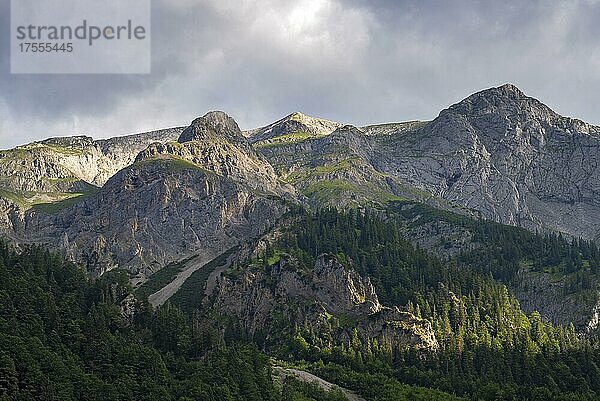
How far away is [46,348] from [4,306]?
1829 centimetres

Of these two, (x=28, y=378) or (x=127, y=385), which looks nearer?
(x=28, y=378)

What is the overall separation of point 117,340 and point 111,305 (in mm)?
24226

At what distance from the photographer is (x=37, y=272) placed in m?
191

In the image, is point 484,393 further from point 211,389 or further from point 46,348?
point 46,348

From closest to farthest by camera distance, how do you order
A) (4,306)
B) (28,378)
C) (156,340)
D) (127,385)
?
1. (28,378)
2. (127,385)
3. (4,306)
4. (156,340)

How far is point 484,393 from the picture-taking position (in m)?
185

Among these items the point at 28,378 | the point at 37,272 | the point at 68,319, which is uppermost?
the point at 37,272

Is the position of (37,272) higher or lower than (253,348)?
higher

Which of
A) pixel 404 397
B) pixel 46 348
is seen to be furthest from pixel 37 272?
pixel 404 397

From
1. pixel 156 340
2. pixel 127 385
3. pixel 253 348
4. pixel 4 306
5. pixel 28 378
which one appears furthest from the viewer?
pixel 253 348

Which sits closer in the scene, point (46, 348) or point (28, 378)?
point (28, 378)

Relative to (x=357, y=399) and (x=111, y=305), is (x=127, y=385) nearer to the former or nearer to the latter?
(x=111, y=305)

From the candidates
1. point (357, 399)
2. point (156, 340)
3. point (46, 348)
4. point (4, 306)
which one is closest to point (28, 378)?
point (46, 348)

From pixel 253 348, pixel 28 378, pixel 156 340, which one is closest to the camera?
pixel 28 378
